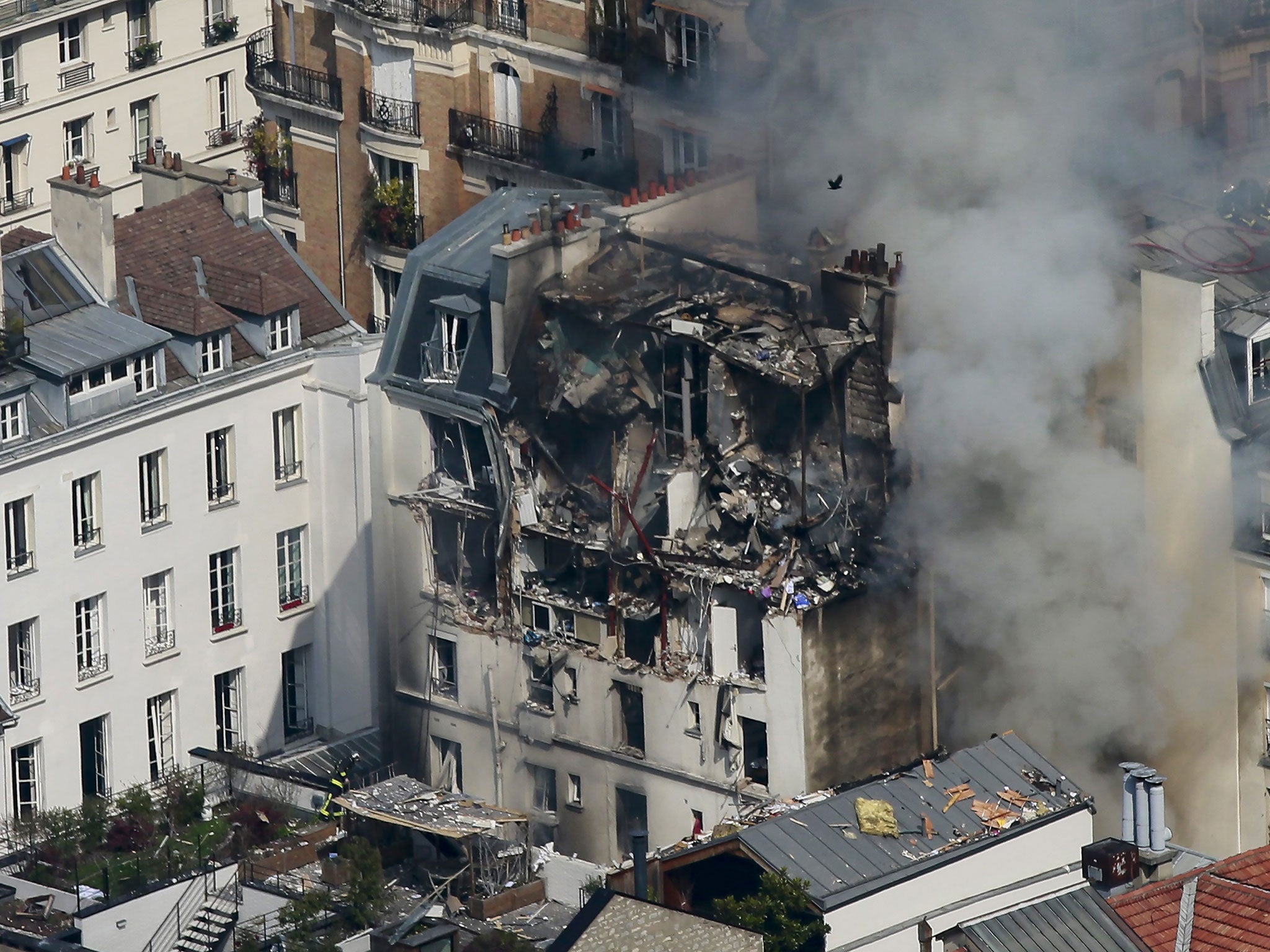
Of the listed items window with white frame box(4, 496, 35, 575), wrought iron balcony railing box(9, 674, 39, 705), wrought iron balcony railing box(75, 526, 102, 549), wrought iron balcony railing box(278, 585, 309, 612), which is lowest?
wrought iron balcony railing box(278, 585, 309, 612)

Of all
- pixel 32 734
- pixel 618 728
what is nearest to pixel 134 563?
pixel 32 734

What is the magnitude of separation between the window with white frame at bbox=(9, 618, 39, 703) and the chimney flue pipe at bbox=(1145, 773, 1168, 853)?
680 inches

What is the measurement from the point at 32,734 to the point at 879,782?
46.8 feet

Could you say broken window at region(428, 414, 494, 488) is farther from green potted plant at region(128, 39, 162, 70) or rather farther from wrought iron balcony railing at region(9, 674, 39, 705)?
green potted plant at region(128, 39, 162, 70)

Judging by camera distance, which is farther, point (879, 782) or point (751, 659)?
point (751, 659)

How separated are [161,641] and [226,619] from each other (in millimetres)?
1421

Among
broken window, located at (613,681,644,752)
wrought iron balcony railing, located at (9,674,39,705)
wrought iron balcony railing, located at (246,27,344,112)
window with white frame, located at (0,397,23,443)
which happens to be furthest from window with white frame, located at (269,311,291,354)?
wrought iron balcony railing, located at (246,27,344,112)

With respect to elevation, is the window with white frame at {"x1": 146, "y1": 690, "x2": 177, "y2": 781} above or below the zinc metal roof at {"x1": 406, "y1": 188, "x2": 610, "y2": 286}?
below

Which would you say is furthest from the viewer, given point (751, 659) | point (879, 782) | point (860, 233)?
point (860, 233)

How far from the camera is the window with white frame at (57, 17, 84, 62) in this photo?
82.0 metres

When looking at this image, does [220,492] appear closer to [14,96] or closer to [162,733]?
[162,733]

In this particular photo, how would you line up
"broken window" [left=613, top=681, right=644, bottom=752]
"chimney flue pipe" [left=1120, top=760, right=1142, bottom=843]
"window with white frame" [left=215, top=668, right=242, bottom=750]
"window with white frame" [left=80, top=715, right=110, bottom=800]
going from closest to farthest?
1. "chimney flue pipe" [left=1120, top=760, right=1142, bottom=843]
2. "broken window" [left=613, top=681, right=644, bottom=752]
3. "window with white frame" [left=80, top=715, right=110, bottom=800]
4. "window with white frame" [left=215, top=668, right=242, bottom=750]

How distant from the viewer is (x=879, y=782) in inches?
2106

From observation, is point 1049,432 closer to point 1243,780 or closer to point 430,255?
point 1243,780
